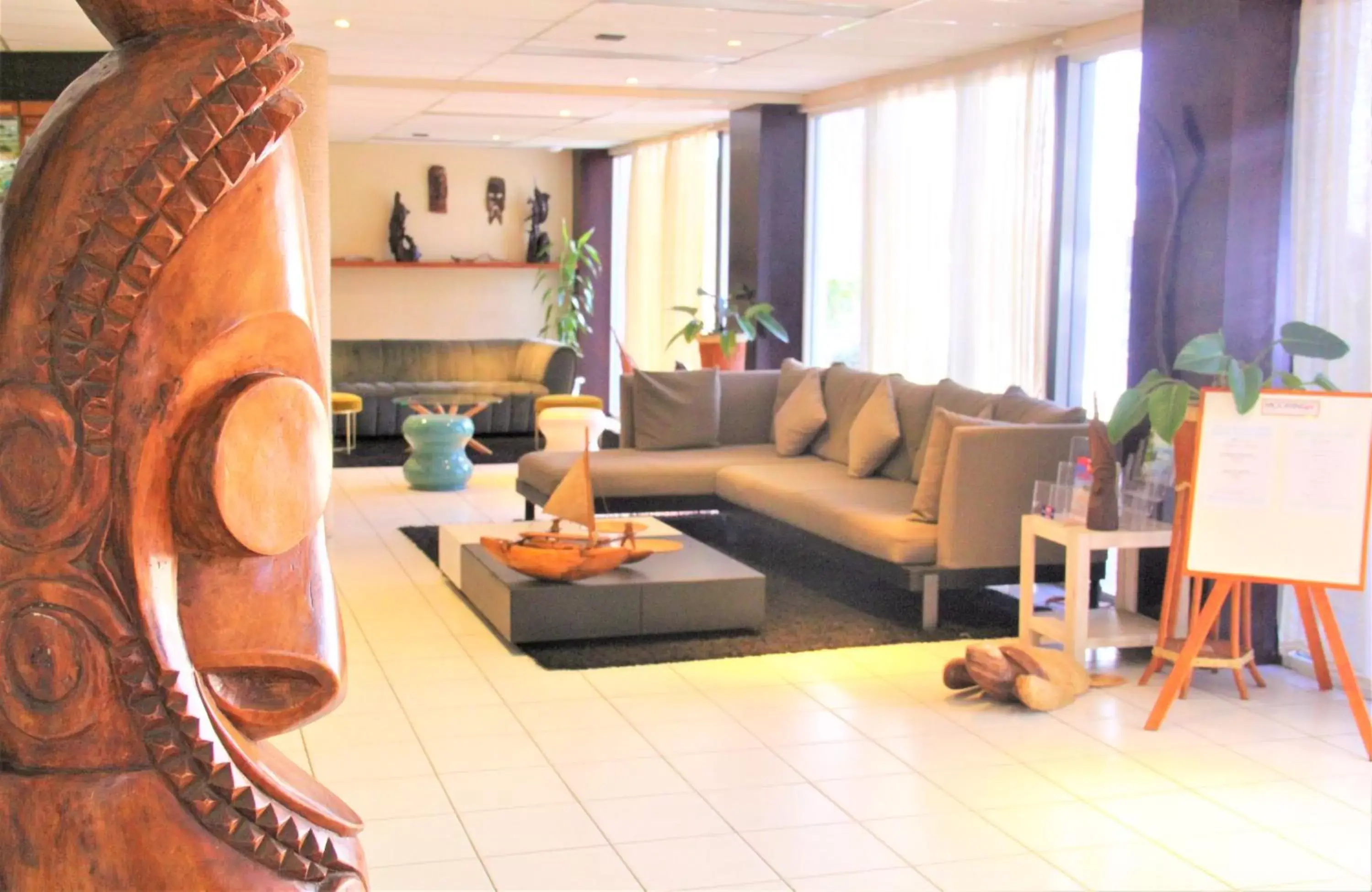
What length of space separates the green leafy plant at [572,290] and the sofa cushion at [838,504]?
5903mm

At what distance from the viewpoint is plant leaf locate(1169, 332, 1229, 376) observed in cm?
438

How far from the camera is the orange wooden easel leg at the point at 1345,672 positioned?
13.1ft

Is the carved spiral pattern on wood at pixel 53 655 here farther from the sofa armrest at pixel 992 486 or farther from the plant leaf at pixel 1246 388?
the sofa armrest at pixel 992 486

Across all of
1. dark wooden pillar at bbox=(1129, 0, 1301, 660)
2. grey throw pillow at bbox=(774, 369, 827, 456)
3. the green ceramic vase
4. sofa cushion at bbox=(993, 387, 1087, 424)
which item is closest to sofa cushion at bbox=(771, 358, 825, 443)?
grey throw pillow at bbox=(774, 369, 827, 456)

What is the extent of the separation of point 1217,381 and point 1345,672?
1001 millimetres

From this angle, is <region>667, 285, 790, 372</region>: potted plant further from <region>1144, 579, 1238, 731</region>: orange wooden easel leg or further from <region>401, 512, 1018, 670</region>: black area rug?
<region>1144, 579, 1238, 731</region>: orange wooden easel leg

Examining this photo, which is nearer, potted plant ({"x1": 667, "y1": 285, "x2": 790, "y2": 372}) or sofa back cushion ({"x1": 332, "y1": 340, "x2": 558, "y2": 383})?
potted plant ({"x1": 667, "y1": 285, "x2": 790, "y2": 372})

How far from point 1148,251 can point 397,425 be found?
749 centimetres

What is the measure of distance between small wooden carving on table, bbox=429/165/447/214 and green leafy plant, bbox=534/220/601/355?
3.54ft

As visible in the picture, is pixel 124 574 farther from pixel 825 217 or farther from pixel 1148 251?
pixel 825 217

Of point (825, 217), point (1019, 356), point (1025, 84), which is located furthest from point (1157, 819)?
point (825, 217)

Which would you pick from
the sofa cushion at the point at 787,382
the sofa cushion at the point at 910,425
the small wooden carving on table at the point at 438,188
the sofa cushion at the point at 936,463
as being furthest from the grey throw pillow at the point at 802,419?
the small wooden carving on table at the point at 438,188

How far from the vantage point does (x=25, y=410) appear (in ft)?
3.07

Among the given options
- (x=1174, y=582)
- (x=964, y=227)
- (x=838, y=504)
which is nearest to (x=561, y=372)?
(x=964, y=227)
